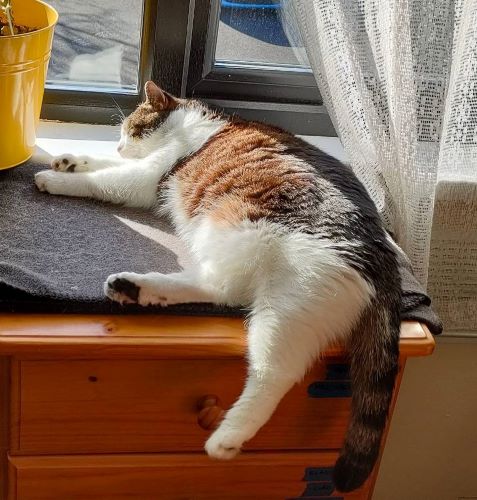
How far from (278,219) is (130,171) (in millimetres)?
342

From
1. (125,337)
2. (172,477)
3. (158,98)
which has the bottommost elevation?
(172,477)

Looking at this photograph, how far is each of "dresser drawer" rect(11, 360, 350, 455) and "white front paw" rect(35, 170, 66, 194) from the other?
0.35 metres

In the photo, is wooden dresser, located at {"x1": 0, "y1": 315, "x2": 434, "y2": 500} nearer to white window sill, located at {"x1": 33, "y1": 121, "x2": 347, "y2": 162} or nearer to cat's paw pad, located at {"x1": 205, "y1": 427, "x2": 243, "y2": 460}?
cat's paw pad, located at {"x1": 205, "y1": 427, "x2": 243, "y2": 460}

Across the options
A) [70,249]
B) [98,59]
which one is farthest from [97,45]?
[70,249]

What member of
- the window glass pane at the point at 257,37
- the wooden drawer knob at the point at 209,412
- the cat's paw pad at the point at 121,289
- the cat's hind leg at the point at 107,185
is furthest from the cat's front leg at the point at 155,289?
the window glass pane at the point at 257,37

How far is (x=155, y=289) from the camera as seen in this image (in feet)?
3.21

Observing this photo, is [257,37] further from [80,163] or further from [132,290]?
[132,290]

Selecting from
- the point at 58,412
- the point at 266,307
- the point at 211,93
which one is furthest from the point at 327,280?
the point at 211,93

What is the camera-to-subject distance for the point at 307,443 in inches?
42.5

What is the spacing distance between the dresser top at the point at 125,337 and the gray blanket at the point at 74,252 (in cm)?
2

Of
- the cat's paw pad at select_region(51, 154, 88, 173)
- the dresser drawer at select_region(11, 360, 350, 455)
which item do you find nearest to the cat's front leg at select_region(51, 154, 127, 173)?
the cat's paw pad at select_region(51, 154, 88, 173)

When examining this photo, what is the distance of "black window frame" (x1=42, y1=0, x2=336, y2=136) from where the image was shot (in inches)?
55.4

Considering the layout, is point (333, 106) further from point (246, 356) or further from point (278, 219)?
point (246, 356)

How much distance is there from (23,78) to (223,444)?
1.93 feet
